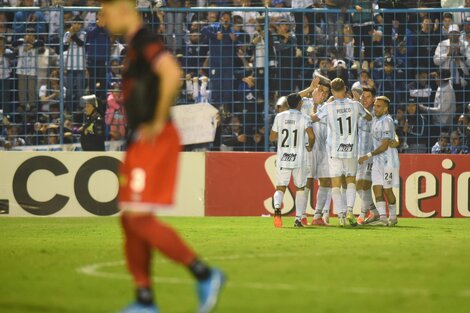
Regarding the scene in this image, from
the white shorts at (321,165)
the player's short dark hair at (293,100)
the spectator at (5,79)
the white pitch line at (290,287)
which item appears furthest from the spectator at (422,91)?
the white pitch line at (290,287)

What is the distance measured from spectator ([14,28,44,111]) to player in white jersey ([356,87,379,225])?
6.53 meters

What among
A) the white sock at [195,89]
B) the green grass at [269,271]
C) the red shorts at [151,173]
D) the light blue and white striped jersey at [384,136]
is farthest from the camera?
the white sock at [195,89]

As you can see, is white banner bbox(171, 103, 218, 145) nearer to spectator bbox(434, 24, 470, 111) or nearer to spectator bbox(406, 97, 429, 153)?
spectator bbox(406, 97, 429, 153)

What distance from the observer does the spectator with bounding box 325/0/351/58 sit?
20594 millimetres

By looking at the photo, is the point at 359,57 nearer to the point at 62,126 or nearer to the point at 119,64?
the point at 119,64

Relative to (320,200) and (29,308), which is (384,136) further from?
(29,308)

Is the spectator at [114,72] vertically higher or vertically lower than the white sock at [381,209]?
higher

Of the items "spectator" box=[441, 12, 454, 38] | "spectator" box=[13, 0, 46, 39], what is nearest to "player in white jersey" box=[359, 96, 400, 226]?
"spectator" box=[441, 12, 454, 38]

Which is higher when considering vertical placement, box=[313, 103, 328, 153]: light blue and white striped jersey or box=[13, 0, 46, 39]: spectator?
box=[13, 0, 46, 39]: spectator

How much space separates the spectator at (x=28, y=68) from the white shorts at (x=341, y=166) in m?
6.31

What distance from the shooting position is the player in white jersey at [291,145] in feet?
57.6

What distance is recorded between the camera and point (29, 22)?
20469 millimetres

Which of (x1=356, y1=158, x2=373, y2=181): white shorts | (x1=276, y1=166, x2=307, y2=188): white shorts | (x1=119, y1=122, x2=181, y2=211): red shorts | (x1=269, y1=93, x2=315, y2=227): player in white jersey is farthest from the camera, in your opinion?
(x1=356, y1=158, x2=373, y2=181): white shorts

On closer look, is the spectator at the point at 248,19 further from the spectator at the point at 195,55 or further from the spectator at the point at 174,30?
the spectator at the point at 174,30
